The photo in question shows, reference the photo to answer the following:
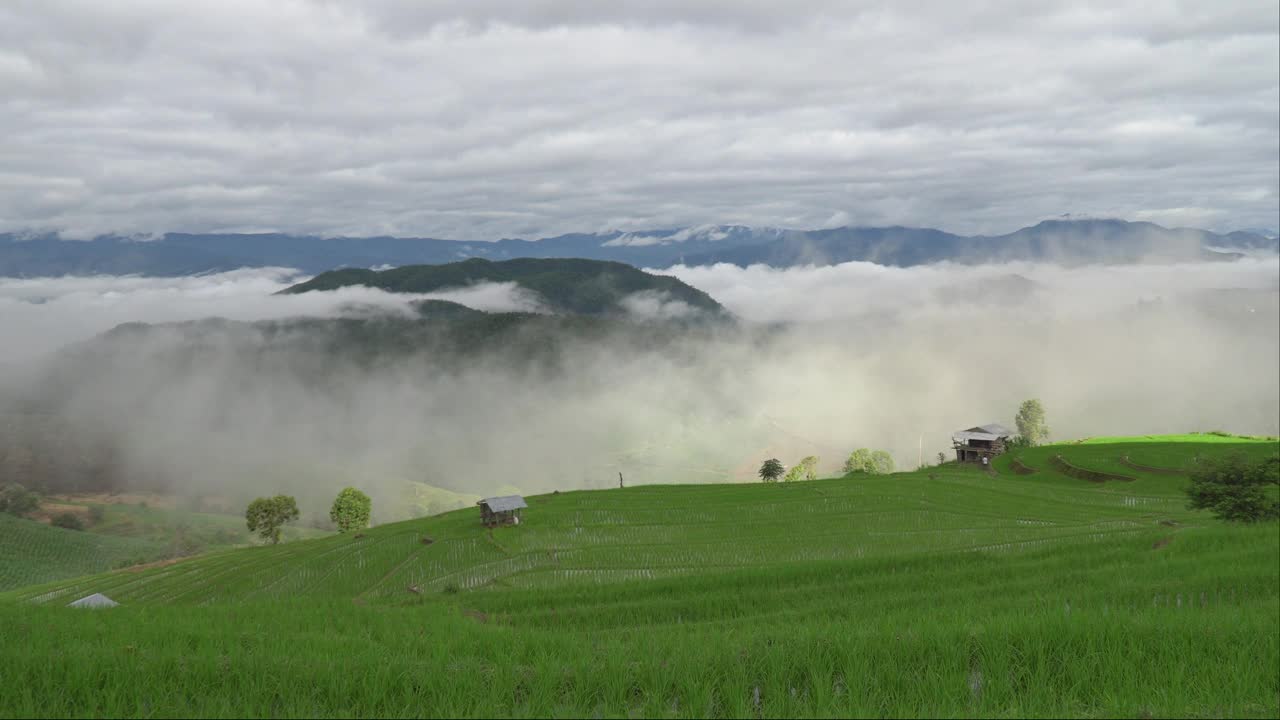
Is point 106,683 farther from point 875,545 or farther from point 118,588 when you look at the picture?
point 118,588

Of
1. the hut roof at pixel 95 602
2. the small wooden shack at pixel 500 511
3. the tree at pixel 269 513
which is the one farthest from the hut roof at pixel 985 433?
the hut roof at pixel 95 602

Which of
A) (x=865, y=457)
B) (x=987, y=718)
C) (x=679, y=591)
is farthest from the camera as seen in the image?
(x=865, y=457)

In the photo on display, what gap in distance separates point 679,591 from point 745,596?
12.5ft

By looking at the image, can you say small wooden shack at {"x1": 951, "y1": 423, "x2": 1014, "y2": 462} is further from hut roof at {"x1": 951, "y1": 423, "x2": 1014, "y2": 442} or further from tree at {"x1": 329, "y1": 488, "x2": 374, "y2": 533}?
tree at {"x1": 329, "y1": 488, "x2": 374, "y2": 533}

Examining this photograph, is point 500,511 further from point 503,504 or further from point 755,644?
point 755,644

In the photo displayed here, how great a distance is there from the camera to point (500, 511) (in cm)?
7712

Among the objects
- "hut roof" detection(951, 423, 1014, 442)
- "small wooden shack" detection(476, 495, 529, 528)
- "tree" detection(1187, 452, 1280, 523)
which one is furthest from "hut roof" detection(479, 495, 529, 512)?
"hut roof" detection(951, 423, 1014, 442)

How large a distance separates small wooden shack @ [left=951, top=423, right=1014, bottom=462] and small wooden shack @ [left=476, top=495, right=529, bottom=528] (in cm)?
9787

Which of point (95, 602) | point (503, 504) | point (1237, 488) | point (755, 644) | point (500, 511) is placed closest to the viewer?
point (755, 644)

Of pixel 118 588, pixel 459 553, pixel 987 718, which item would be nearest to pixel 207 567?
pixel 118 588

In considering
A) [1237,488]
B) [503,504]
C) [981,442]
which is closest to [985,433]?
[981,442]

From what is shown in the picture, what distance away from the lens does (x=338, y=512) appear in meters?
136

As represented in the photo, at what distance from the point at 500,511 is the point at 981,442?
106910mm

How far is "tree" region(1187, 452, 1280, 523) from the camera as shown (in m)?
46.6
